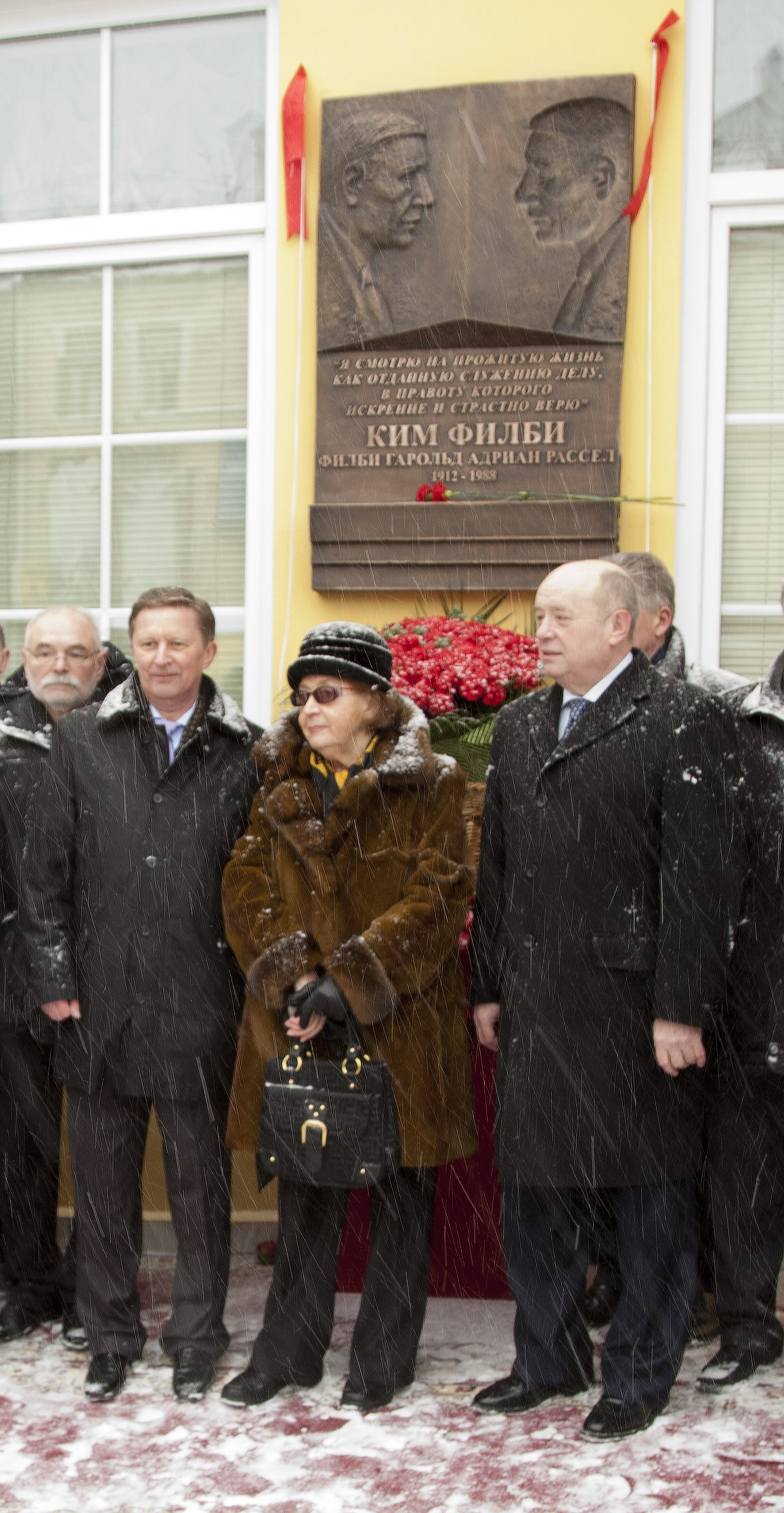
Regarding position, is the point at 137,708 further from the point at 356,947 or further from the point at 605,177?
the point at 605,177

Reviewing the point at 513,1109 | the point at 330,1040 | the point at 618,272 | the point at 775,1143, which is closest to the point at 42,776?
the point at 330,1040

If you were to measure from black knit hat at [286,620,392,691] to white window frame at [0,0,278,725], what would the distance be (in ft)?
6.79

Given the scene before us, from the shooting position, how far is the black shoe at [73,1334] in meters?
3.97

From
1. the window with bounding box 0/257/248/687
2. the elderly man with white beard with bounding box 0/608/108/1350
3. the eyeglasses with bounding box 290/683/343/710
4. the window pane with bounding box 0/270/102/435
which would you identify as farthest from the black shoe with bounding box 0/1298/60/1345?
the window pane with bounding box 0/270/102/435

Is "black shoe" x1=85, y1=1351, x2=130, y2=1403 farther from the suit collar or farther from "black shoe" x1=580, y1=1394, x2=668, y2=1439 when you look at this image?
the suit collar

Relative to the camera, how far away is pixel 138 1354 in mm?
3828

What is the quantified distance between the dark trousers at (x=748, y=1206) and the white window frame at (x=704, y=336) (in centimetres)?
198

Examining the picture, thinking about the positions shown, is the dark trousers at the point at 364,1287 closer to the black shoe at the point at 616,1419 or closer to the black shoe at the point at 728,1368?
the black shoe at the point at 616,1419

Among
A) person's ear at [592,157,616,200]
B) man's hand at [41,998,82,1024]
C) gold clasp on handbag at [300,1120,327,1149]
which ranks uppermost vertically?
person's ear at [592,157,616,200]

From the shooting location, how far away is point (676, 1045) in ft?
10.9

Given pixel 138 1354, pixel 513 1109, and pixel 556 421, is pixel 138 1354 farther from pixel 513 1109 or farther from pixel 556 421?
pixel 556 421

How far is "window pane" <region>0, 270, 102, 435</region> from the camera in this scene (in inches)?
236

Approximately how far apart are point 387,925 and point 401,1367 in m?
1.09

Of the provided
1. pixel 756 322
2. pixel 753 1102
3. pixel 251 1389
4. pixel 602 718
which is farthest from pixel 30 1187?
pixel 756 322
